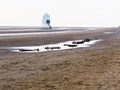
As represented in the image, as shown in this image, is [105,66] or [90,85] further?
[105,66]

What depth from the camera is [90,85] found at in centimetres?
1263

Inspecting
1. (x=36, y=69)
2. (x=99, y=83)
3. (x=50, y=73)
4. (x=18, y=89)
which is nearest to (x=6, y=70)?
(x=36, y=69)

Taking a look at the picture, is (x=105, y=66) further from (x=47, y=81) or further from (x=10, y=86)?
(x=10, y=86)

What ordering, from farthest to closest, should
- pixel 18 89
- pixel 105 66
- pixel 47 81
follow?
pixel 105 66
pixel 47 81
pixel 18 89

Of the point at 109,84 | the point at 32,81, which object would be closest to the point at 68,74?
the point at 32,81

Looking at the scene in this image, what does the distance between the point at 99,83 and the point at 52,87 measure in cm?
172

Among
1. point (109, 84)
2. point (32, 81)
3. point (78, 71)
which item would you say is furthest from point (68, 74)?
point (109, 84)

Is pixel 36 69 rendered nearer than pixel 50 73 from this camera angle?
No

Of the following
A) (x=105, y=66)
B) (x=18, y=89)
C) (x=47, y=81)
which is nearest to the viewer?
(x=18, y=89)

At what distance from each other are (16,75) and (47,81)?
2448mm

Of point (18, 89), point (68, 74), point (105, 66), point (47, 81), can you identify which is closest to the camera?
point (18, 89)

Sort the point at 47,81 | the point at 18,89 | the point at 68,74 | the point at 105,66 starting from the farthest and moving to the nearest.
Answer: the point at 105,66
the point at 68,74
the point at 47,81
the point at 18,89

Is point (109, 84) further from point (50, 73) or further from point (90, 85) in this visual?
point (50, 73)

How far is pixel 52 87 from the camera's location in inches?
497
